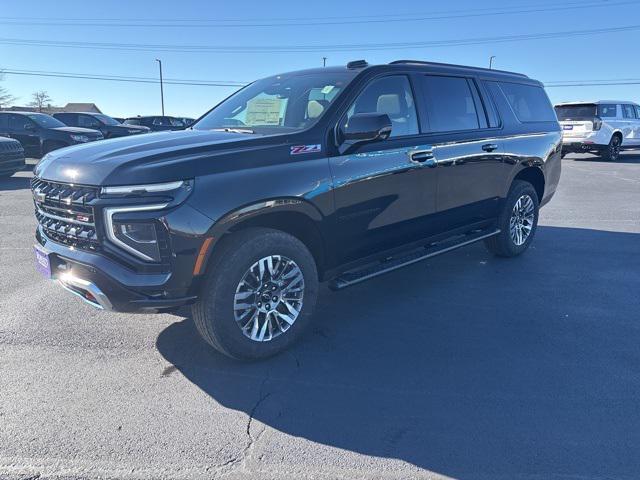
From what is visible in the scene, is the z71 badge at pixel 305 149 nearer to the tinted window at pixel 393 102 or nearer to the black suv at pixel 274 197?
the black suv at pixel 274 197

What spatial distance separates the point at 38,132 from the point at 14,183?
3.41 meters

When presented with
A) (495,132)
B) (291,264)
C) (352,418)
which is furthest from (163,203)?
(495,132)

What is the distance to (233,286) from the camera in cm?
324

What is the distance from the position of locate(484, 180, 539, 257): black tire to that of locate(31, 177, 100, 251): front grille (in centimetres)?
448

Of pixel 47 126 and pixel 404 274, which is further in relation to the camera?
pixel 47 126

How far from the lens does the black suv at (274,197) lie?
297 centimetres

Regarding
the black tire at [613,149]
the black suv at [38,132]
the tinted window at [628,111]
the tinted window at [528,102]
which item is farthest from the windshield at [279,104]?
Answer: the tinted window at [628,111]

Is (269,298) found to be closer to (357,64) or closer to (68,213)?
(68,213)

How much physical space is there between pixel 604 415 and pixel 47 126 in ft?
54.6

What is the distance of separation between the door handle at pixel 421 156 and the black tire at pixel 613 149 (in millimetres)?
17229

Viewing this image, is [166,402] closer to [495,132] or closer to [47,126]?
[495,132]

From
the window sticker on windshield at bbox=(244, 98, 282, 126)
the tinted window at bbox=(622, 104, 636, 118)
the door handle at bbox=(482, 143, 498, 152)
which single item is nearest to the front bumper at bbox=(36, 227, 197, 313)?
the window sticker on windshield at bbox=(244, 98, 282, 126)

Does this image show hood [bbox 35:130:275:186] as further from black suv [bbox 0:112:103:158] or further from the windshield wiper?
black suv [bbox 0:112:103:158]

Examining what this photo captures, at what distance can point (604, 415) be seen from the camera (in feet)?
9.56
